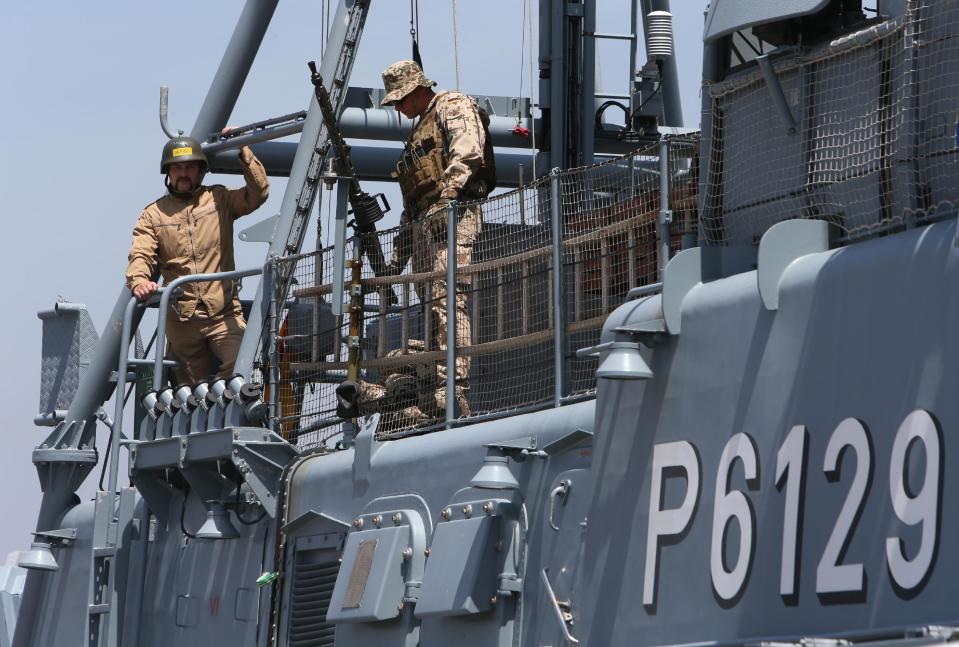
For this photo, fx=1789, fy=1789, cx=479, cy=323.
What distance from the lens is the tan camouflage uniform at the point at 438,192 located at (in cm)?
841

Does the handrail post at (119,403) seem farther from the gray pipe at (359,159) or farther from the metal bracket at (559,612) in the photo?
the metal bracket at (559,612)

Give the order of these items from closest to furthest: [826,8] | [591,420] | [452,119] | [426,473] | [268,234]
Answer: [826,8], [591,420], [426,473], [452,119], [268,234]

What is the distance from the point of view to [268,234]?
35.9 feet

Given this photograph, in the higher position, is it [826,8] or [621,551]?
[826,8]

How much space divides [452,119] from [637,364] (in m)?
4.19

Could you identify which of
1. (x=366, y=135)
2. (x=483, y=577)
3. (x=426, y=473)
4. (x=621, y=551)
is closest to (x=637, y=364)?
(x=621, y=551)

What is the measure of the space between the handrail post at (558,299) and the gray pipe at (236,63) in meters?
4.86

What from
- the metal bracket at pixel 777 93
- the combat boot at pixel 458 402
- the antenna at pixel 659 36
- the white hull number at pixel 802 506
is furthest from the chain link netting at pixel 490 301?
the antenna at pixel 659 36

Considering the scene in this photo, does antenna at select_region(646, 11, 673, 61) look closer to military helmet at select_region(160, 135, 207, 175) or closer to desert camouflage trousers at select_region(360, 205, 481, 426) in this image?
desert camouflage trousers at select_region(360, 205, 481, 426)

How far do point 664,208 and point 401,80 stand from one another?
3129 millimetres

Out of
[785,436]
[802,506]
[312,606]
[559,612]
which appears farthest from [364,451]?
[802,506]

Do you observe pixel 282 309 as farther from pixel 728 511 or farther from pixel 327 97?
pixel 728 511

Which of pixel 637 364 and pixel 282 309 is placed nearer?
pixel 637 364

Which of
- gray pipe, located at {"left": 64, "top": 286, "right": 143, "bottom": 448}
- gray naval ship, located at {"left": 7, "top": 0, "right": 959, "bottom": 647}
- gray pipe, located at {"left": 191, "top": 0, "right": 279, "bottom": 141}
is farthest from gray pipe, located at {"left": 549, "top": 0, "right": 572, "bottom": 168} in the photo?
gray pipe, located at {"left": 64, "top": 286, "right": 143, "bottom": 448}
